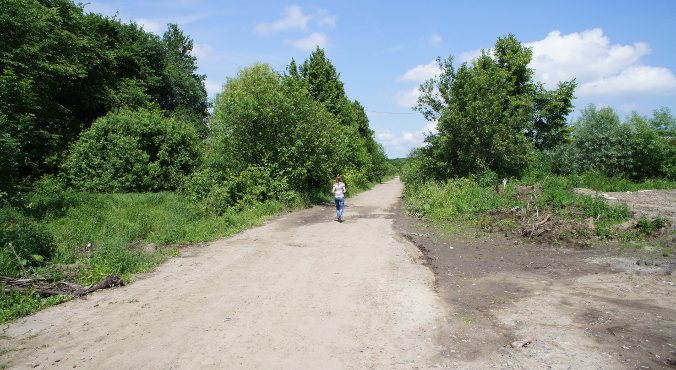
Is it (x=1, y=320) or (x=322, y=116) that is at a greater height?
(x=322, y=116)

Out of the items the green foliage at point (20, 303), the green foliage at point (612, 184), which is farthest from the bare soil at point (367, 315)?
the green foliage at point (612, 184)

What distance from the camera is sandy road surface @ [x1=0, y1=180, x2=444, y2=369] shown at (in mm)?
5078

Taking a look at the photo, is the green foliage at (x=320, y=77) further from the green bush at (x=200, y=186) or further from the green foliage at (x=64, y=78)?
the green bush at (x=200, y=186)

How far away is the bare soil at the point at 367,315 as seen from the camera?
5094 millimetres

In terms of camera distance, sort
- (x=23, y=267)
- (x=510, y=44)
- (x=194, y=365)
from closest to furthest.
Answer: (x=194, y=365)
(x=23, y=267)
(x=510, y=44)

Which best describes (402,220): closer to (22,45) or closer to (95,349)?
(95,349)

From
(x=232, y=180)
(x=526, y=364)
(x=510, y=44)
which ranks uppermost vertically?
(x=510, y=44)

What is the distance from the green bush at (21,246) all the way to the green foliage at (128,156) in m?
13.0

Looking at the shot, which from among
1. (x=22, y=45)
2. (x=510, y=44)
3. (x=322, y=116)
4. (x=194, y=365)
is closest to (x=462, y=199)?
(x=322, y=116)

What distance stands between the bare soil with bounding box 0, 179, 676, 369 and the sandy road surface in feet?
0.09

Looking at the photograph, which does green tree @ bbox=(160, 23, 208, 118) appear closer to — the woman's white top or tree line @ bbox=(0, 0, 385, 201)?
tree line @ bbox=(0, 0, 385, 201)

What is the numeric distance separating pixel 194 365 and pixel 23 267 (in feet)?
19.8

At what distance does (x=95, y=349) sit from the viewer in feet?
17.3

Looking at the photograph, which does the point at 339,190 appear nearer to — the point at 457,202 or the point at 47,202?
the point at 457,202
